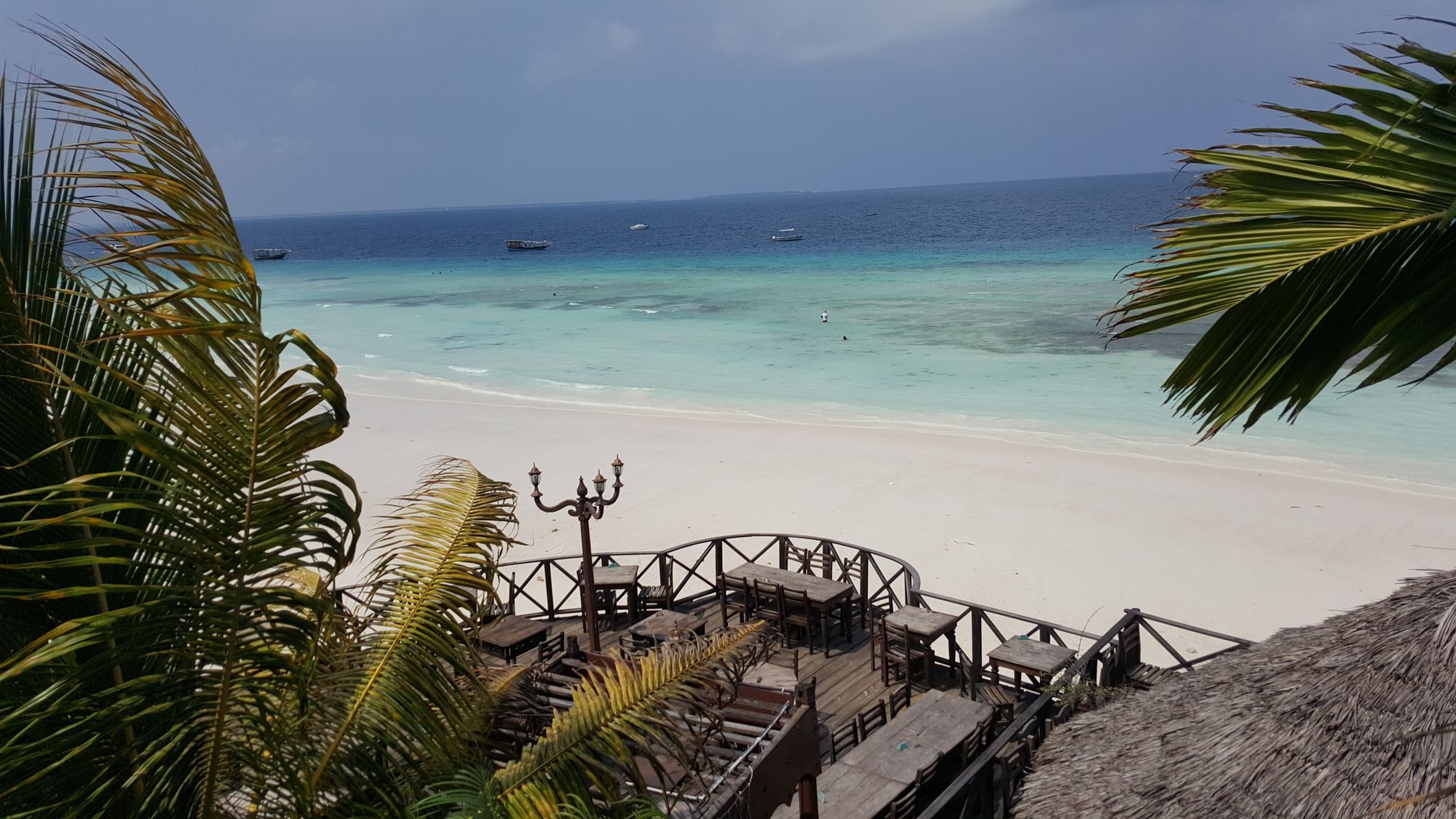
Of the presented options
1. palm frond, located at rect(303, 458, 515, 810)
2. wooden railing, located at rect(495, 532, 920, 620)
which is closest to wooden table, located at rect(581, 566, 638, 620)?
wooden railing, located at rect(495, 532, 920, 620)

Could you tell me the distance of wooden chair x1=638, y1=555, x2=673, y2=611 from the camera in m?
11.4

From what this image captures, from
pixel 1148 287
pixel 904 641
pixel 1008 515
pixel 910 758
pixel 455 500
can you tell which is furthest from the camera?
pixel 1008 515

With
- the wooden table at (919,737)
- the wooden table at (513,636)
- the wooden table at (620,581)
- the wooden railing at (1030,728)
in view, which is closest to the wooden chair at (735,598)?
the wooden table at (620,581)

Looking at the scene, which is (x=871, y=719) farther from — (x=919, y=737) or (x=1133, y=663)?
(x=1133, y=663)

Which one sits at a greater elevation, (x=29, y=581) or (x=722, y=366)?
(x=29, y=581)

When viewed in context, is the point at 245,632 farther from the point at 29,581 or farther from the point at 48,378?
the point at 48,378

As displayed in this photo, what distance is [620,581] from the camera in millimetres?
11086

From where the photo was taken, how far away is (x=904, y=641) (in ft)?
30.7

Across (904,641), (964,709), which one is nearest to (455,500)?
(964,709)

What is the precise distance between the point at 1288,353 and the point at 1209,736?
4.17 meters

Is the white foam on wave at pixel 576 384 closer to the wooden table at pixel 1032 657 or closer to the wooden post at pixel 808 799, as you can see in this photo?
the wooden table at pixel 1032 657

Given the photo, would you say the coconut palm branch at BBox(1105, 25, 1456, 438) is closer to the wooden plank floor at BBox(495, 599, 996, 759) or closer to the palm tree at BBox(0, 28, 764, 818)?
the palm tree at BBox(0, 28, 764, 818)

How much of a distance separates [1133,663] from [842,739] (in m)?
2.56

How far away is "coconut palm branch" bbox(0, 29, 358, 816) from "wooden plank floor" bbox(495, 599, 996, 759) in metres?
6.49
